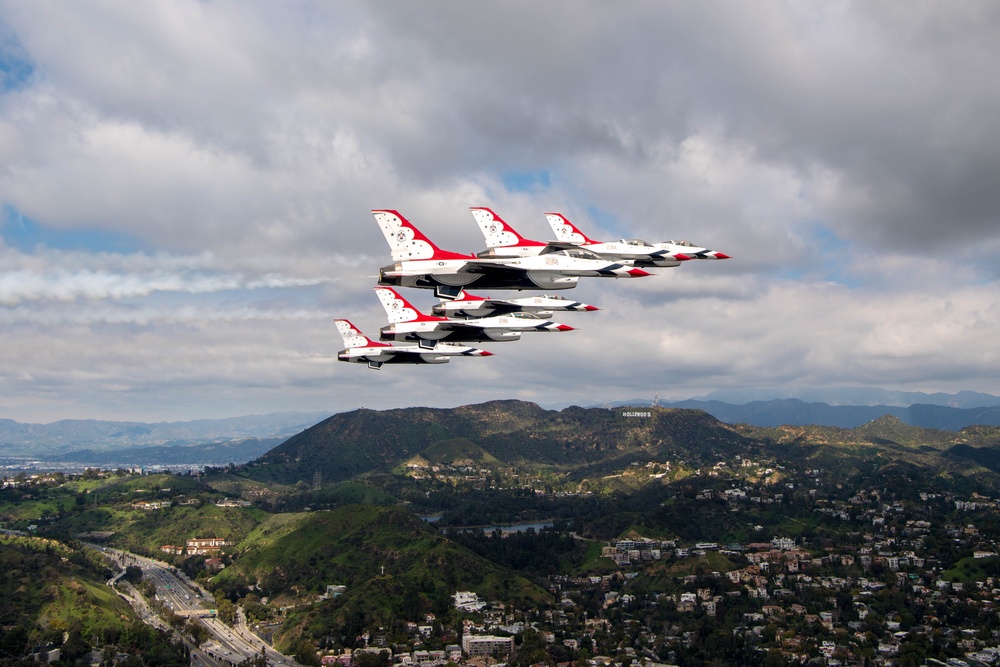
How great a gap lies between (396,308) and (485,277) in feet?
53.0

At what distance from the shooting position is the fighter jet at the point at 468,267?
90000 mm

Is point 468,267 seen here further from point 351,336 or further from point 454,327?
point 351,336

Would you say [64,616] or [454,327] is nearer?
[454,327]

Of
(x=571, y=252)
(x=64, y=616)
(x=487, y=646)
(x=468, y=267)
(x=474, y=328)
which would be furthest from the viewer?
(x=64, y=616)

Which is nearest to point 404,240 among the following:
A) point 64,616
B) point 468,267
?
point 468,267

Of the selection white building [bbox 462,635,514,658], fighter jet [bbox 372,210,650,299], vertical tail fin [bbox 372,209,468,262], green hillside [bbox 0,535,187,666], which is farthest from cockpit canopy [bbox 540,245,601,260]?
green hillside [bbox 0,535,187,666]

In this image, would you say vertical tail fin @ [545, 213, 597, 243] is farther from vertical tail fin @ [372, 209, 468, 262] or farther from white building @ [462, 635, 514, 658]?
white building @ [462, 635, 514, 658]

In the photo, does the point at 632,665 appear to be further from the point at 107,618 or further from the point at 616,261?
the point at 107,618

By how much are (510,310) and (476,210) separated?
43.8ft

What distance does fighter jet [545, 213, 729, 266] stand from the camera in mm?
95312

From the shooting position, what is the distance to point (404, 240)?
300ft

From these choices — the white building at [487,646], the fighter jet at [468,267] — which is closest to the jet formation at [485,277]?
the fighter jet at [468,267]

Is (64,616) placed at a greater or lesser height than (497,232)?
lesser

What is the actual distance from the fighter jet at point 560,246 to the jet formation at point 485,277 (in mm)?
105
